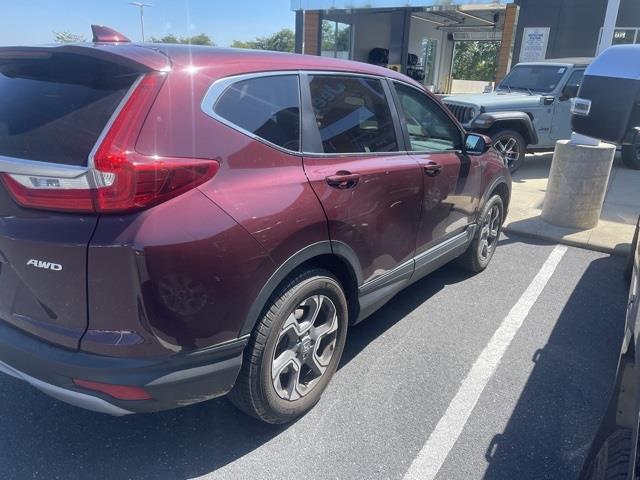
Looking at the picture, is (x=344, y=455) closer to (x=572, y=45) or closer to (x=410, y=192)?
(x=410, y=192)

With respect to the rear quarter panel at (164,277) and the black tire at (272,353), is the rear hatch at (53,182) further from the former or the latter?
the black tire at (272,353)

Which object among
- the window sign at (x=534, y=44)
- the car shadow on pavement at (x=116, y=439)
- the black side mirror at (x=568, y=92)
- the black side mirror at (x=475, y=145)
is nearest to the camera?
the car shadow on pavement at (x=116, y=439)

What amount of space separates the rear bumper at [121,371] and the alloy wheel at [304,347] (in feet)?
1.19

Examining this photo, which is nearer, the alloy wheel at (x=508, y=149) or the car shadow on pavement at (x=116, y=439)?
the car shadow on pavement at (x=116, y=439)

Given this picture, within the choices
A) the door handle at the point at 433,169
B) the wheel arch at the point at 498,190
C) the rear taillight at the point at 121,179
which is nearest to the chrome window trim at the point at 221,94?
the rear taillight at the point at 121,179

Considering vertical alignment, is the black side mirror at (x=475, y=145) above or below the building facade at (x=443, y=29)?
below

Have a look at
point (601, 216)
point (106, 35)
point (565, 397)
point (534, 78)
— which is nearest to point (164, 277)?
point (106, 35)

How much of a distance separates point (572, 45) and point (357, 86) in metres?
15.6

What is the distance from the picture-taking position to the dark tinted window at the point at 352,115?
8.79 feet

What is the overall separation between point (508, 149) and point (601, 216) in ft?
8.92

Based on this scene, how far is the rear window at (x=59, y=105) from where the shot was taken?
6.30 feet

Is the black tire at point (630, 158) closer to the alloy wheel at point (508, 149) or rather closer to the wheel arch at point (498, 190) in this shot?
the alloy wheel at point (508, 149)

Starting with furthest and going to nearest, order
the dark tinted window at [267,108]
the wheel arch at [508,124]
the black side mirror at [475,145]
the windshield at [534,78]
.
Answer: the windshield at [534,78]
the wheel arch at [508,124]
the black side mirror at [475,145]
the dark tinted window at [267,108]

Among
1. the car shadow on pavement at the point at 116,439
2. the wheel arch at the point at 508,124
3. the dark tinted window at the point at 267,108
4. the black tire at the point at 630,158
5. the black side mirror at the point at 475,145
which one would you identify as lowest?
the car shadow on pavement at the point at 116,439
